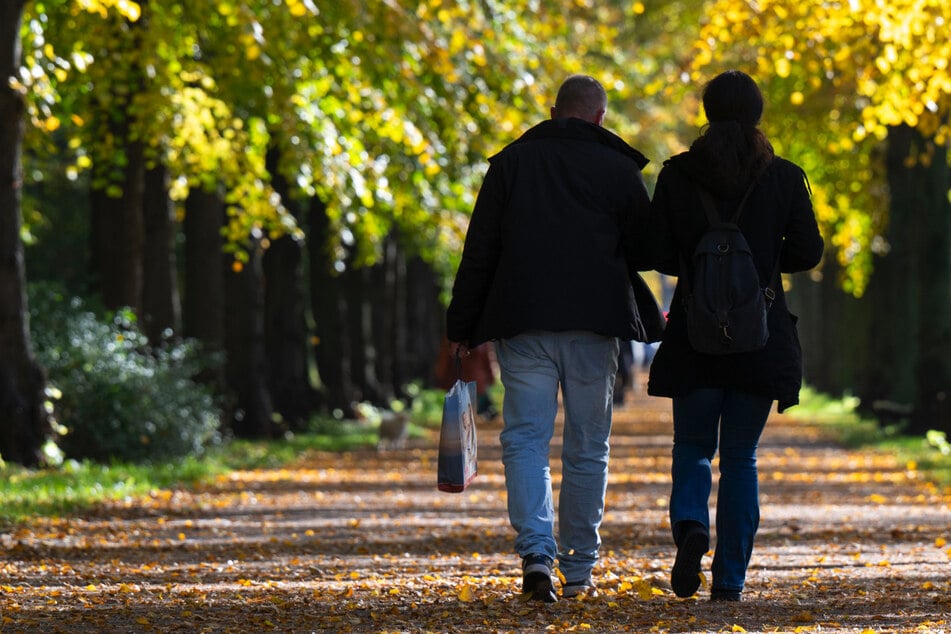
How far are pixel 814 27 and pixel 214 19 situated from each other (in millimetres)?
6502

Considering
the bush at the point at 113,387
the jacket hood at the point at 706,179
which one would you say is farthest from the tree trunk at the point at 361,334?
the jacket hood at the point at 706,179

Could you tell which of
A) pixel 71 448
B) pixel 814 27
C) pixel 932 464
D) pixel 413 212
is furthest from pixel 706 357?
pixel 413 212

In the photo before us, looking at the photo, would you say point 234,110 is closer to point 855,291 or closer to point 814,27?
point 814,27

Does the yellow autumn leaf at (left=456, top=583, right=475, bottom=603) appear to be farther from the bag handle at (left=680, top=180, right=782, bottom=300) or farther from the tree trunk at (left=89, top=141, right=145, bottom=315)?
the tree trunk at (left=89, top=141, right=145, bottom=315)

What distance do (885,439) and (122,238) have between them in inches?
390

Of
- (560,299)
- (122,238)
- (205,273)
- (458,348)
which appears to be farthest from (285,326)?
(560,299)

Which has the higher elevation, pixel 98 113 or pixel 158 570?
pixel 98 113

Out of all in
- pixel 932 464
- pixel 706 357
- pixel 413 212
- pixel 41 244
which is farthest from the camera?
pixel 41 244

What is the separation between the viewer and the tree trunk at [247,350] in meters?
21.7

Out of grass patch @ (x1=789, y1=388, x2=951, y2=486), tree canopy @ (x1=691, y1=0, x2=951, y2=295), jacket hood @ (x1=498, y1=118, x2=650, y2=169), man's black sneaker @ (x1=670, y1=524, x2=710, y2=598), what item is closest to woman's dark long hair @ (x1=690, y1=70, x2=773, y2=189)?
jacket hood @ (x1=498, y1=118, x2=650, y2=169)

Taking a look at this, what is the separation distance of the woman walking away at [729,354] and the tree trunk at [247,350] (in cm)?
1458

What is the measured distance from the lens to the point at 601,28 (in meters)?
20.0

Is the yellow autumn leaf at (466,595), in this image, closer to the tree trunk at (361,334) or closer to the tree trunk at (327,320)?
the tree trunk at (327,320)

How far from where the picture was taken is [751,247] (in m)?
7.28
